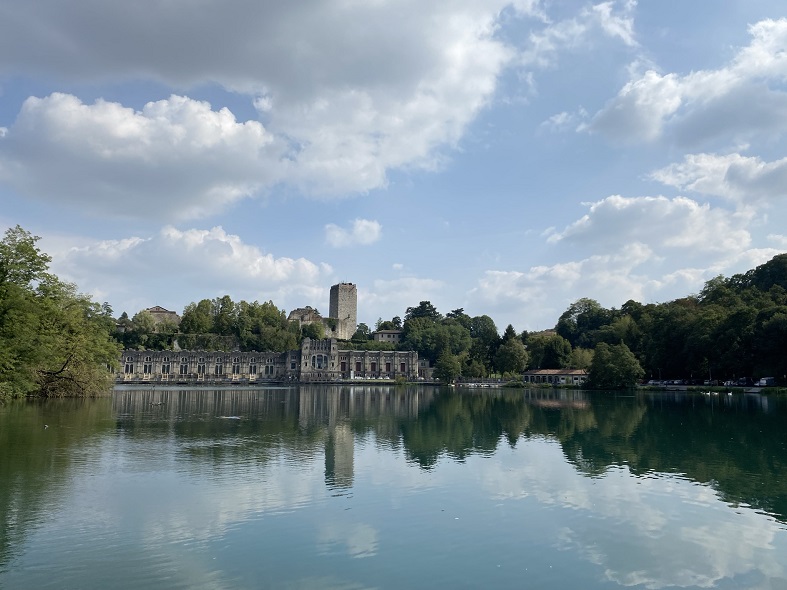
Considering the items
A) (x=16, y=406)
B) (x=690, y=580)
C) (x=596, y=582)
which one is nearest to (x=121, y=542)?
(x=596, y=582)

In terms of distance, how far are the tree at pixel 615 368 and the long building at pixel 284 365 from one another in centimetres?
4764

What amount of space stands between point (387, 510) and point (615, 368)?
217ft

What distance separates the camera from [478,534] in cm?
1252

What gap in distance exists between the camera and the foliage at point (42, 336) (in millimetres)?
32188

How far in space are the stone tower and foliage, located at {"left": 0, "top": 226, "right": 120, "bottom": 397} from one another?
92367 millimetres

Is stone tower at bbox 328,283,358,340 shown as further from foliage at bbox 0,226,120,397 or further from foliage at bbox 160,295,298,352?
foliage at bbox 0,226,120,397

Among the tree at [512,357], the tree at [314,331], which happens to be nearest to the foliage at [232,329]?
the tree at [314,331]

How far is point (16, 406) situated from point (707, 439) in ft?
125

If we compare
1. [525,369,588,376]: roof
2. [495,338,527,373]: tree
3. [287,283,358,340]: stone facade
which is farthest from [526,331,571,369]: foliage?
[287,283,358,340]: stone facade

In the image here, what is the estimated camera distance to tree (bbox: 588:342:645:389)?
245ft

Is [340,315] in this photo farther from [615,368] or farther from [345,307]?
[615,368]

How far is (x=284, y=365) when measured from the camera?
406 ft

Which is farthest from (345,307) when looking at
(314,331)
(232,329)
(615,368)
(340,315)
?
(615,368)

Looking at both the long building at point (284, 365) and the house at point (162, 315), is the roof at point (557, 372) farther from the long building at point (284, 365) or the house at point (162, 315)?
the house at point (162, 315)
